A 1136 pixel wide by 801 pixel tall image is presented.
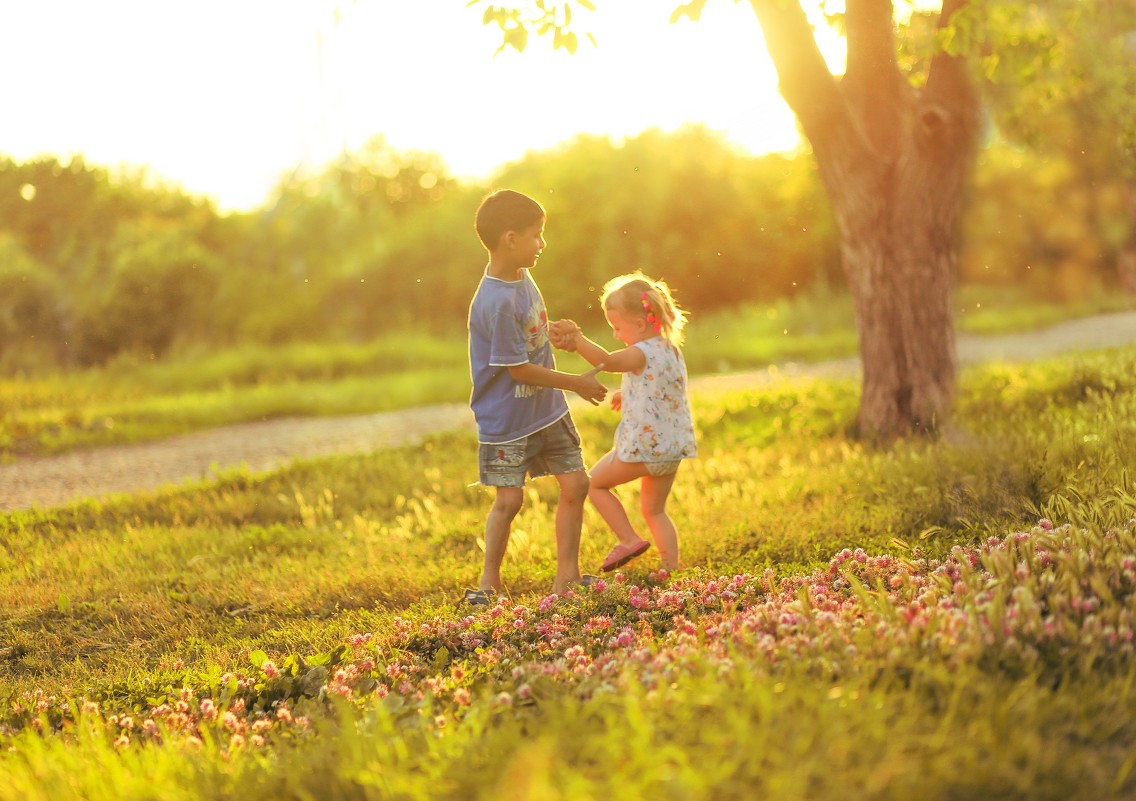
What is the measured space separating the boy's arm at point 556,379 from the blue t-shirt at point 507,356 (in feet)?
0.16

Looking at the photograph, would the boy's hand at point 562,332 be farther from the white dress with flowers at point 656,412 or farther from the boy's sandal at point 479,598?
the boy's sandal at point 479,598

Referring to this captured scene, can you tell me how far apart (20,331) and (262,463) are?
36.4 feet

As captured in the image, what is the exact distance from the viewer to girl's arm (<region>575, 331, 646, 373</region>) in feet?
17.6

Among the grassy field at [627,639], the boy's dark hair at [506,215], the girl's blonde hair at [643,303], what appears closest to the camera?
the grassy field at [627,639]

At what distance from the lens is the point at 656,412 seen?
5.56 metres

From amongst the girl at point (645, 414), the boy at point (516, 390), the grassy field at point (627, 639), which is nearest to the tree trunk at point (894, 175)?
the grassy field at point (627, 639)

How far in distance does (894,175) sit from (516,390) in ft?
14.0

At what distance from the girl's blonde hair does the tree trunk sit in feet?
10.4

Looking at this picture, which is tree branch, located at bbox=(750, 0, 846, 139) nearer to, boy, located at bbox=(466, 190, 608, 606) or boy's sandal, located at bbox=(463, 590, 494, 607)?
boy, located at bbox=(466, 190, 608, 606)

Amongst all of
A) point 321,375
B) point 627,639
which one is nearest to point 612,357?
point 627,639

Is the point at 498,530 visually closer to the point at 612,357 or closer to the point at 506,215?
the point at 612,357

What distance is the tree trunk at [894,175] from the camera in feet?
26.5

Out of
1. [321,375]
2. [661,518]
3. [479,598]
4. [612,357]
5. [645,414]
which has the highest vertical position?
[612,357]

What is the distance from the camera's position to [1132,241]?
20.6 meters
